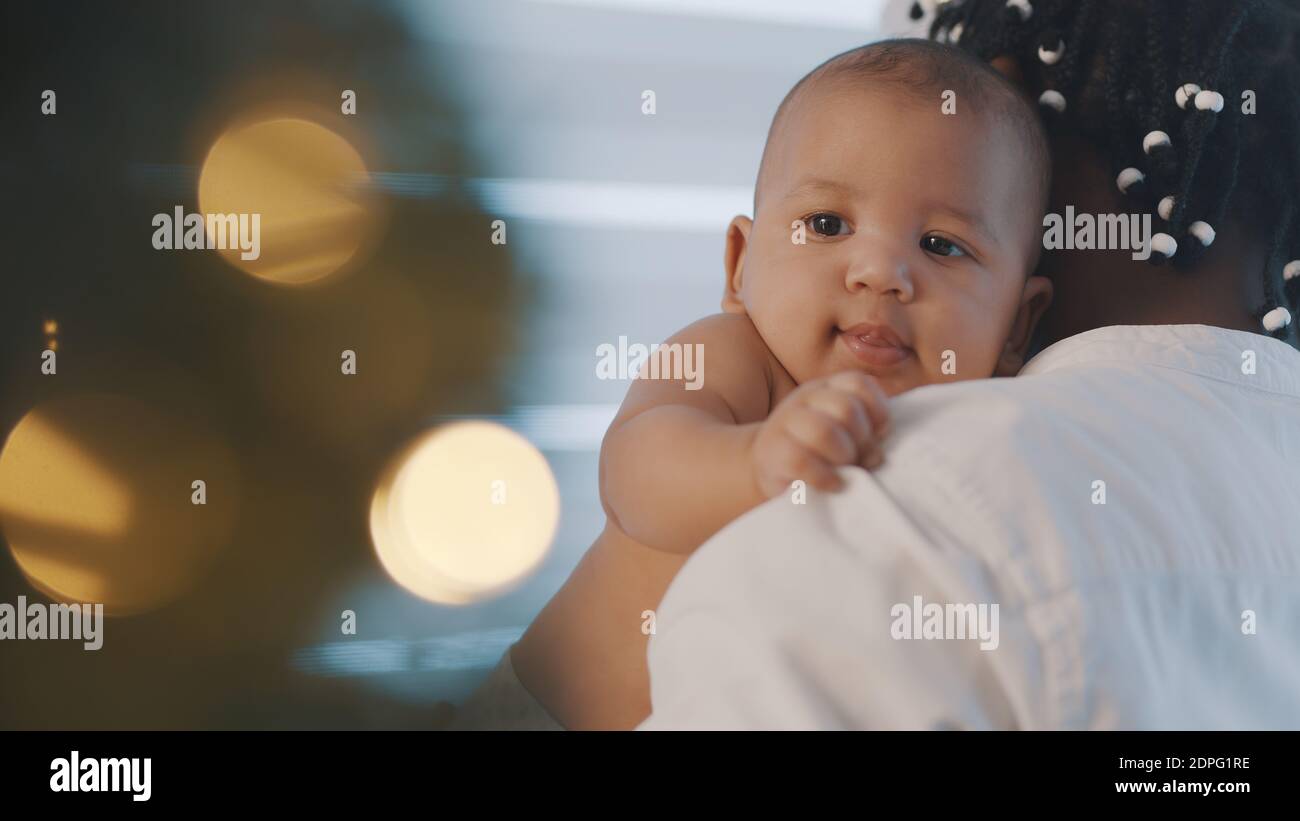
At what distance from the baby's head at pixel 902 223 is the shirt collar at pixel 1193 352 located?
0.16 meters

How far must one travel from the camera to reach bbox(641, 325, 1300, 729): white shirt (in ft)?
1.60

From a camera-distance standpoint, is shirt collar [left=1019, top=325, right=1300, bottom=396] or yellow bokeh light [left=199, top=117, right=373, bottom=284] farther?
yellow bokeh light [left=199, top=117, right=373, bottom=284]

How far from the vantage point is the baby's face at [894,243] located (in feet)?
3.09

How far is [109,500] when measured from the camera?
1973 mm

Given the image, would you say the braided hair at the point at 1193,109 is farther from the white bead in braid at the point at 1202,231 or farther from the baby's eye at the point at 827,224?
the baby's eye at the point at 827,224

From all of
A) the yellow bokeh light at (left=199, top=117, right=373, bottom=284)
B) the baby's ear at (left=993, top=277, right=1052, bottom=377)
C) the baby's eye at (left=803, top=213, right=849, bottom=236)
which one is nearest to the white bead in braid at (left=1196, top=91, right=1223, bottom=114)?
the baby's ear at (left=993, top=277, right=1052, bottom=377)

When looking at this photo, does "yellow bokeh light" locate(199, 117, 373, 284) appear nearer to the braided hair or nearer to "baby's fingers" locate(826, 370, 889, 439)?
the braided hair

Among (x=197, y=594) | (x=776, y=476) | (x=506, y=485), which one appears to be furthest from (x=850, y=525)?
(x=197, y=594)

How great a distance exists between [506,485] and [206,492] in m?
0.66

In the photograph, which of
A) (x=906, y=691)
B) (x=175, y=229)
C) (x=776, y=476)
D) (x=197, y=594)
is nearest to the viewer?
(x=906, y=691)

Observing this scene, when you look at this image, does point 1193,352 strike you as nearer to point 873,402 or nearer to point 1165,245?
point 1165,245

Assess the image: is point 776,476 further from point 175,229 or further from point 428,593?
point 175,229

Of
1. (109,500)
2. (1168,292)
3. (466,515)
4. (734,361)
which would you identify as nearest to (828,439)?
(734,361)

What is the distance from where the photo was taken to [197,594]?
2059mm
